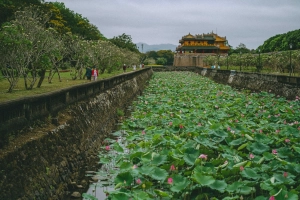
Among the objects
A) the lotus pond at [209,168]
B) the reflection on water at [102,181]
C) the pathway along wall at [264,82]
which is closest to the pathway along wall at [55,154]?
the reflection on water at [102,181]

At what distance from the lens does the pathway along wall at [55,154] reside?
3266 mm

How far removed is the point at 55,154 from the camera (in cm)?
447

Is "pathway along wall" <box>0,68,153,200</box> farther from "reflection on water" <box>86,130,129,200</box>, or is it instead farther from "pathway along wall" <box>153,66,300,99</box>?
"pathway along wall" <box>153,66,300,99</box>

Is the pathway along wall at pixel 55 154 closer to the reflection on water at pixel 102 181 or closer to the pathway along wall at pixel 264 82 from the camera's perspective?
the reflection on water at pixel 102 181

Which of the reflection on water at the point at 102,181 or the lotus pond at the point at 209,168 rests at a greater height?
the lotus pond at the point at 209,168

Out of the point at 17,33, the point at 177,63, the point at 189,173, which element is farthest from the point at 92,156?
the point at 177,63

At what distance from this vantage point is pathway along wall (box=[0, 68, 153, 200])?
10.7 feet

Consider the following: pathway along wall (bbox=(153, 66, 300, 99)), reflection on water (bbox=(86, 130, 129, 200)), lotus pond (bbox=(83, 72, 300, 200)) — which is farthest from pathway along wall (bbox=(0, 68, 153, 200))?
pathway along wall (bbox=(153, 66, 300, 99))

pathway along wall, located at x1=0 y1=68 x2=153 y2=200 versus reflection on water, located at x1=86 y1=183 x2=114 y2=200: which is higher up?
pathway along wall, located at x1=0 y1=68 x2=153 y2=200

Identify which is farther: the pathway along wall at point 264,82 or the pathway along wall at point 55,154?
the pathway along wall at point 264,82

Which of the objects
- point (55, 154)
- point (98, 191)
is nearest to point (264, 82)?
point (98, 191)

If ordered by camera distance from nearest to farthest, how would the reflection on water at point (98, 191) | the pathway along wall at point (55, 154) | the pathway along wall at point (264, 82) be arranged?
1. the pathway along wall at point (55, 154)
2. the reflection on water at point (98, 191)
3. the pathway along wall at point (264, 82)

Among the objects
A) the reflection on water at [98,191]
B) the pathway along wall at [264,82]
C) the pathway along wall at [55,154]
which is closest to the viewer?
the pathway along wall at [55,154]

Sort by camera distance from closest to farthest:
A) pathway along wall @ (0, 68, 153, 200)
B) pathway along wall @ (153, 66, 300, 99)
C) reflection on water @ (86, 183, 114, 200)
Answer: pathway along wall @ (0, 68, 153, 200) < reflection on water @ (86, 183, 114, 200) < pathway along wall @ (153, 66, 300, 99)
